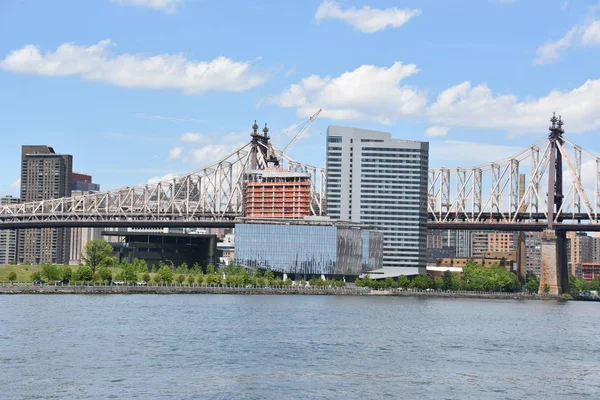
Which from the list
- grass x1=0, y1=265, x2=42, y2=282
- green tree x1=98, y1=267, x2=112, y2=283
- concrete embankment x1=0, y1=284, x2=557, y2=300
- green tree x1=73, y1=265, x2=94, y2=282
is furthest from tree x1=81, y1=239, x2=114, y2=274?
concrete embankment x1=0, y1=284, x2=557, y2=300

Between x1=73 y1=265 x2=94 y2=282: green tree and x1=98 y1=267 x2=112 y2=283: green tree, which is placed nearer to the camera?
x1=73 y1=265 x2=94 y2=282: green tree

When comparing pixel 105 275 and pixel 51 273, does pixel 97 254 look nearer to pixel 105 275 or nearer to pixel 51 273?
pixel 105 275

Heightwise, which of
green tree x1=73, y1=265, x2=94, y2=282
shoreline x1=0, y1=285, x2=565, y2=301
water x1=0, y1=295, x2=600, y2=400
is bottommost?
water x1=0, y1=295, x2=600, y2=400

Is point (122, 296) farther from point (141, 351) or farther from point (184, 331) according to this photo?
point (141, 351)

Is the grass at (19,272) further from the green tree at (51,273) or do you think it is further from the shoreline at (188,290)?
the shoreline at (188,290)

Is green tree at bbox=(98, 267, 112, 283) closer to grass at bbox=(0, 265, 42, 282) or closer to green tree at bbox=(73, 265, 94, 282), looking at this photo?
green tree at bbox=(73, 265, 94, 282)

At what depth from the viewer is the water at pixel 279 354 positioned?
6241 cm

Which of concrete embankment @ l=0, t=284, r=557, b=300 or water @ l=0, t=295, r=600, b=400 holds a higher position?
concrete embankment @ l=0, t=284, r=557, b=300

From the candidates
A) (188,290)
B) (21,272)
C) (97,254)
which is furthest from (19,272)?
(188,290)

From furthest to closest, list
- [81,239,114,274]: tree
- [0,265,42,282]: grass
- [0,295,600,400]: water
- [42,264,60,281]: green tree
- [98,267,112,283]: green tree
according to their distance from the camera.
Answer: [81,239,114,274]: tree
[0,265,42,282]: grass
[98,267,112,283]: green tree
[42,264,60,281]: green tree
[0,295,600,400]: water

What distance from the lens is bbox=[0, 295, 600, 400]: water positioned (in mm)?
62406

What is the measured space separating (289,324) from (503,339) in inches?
805

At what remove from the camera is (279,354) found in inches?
3063

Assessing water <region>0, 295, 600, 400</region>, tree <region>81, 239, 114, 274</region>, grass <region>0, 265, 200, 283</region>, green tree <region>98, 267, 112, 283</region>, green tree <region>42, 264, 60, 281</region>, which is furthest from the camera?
tree <region>81, 239, 114, 274</region>
